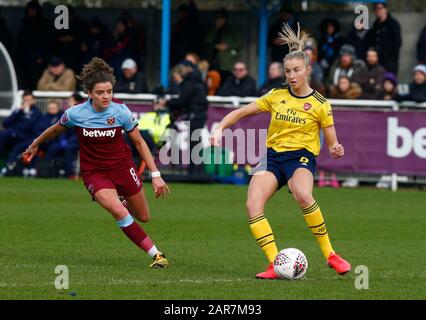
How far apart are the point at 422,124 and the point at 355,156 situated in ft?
4.44

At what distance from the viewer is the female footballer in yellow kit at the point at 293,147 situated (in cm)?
1062

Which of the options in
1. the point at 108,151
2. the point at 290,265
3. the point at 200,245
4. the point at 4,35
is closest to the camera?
the point at 290,265

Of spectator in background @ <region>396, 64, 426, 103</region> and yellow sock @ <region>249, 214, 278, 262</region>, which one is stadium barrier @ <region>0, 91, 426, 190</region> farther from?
yellow sock @ <region>249, 214, 278, 262</region>

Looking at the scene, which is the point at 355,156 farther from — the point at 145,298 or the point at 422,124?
the point at 145,298

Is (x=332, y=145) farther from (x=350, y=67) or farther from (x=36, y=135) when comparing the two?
(x=36, y=135)

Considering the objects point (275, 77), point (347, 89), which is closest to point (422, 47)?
point (347, 89)

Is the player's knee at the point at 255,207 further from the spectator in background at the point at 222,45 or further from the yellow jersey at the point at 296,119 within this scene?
the spectator in background at the point at 222,45

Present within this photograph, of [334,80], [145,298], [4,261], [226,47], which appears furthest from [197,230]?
[226,47]

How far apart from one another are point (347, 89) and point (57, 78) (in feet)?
18.7

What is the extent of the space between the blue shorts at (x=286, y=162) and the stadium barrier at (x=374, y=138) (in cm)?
1006

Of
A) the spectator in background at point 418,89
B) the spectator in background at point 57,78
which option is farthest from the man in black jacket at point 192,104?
the spectator in background at point 418,89

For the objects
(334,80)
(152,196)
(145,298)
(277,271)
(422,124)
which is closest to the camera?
(145,298)

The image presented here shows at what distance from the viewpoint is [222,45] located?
2473 centimetres
